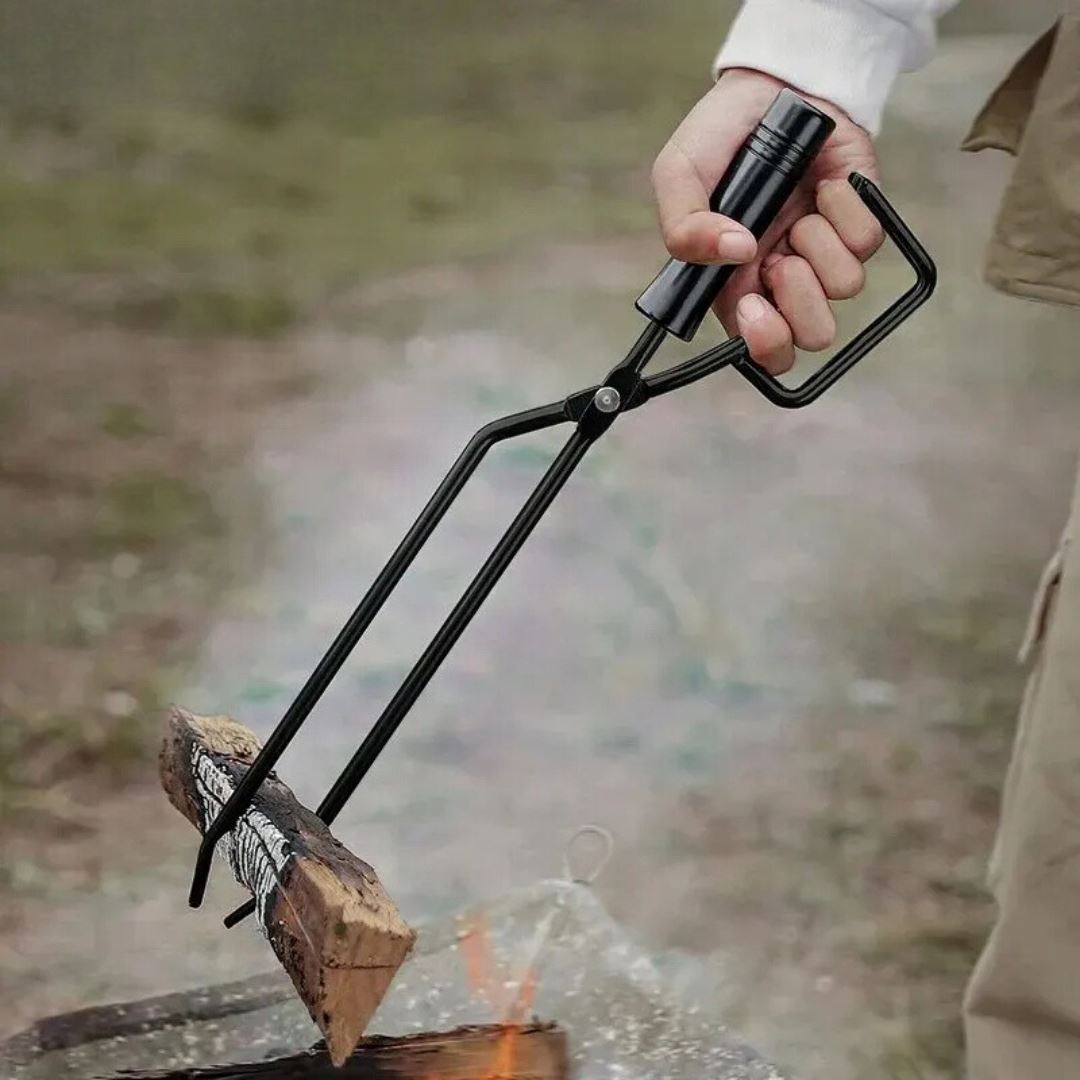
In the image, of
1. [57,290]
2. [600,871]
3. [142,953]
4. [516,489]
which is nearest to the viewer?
[142,953]

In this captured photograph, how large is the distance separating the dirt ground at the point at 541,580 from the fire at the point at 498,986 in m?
0.16

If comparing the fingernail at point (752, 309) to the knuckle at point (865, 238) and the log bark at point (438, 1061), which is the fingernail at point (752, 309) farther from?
the log bark at point (438, 1061)

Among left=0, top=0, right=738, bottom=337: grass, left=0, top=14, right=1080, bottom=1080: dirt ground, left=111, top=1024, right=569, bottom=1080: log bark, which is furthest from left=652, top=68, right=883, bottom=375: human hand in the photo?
left=0, top=0, right=738, bottom=337: grass

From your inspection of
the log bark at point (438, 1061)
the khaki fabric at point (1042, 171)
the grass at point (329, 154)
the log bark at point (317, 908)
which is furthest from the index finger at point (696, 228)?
the grass at point (329, 154)

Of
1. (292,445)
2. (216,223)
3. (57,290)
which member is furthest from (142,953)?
(216,223)

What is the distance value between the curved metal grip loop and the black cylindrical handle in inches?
1.3

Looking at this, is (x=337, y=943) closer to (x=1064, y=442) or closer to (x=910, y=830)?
(x=910, y=830)

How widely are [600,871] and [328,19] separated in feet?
4.19

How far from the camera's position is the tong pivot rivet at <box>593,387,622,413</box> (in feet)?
1.90

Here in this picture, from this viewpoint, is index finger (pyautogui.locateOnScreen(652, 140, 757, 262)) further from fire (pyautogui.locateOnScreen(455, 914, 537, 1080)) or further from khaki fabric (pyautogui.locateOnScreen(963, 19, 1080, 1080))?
fire (pyautogui.locateOnScreen(455, 914, 537, 1080))

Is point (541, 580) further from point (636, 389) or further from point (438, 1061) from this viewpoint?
point (636, 389)

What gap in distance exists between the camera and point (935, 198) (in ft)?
6.20

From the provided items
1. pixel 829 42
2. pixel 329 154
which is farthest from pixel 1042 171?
pixel 329 154

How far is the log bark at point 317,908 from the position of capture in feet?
1.82
